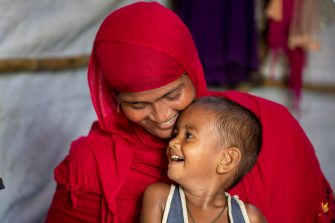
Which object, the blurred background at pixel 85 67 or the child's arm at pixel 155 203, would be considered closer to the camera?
the child's arm at pixel 155 203

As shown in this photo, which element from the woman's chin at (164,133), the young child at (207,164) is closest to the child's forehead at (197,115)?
the young child at (207,164)

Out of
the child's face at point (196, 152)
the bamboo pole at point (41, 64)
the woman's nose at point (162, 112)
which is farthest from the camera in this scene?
the bamboo pole at point (41, 64)

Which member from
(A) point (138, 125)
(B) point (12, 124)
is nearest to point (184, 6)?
(B) point (12, 124)

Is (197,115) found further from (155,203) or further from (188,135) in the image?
(155,203)

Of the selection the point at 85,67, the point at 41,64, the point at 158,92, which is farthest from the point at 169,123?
the point at 85,67

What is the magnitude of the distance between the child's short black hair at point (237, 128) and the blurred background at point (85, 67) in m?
1.09

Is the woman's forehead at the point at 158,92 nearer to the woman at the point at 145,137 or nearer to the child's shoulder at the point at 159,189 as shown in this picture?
the woman at the point at 145,137

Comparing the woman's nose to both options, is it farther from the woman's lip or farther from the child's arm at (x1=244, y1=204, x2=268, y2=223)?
the child's arm at (x1=244, y1=204, x2=268, y2=223)

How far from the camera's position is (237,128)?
55.6 inches

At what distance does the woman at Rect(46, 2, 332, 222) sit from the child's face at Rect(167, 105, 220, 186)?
0.42 ft

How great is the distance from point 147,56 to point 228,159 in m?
0.39

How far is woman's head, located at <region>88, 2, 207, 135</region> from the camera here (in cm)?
151

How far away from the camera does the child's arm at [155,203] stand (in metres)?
1.46

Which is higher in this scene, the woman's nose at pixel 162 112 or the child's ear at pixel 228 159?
the woman's nose at pixel 162 112
